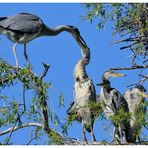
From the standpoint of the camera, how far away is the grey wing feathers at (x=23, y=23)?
22.5ft

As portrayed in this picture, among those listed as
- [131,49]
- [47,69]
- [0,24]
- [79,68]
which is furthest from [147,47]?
[47,69]

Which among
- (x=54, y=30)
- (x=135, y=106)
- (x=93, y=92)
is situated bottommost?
(x=135, y=106)

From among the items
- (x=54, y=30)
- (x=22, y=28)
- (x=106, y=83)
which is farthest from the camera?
(x=54, y=30)

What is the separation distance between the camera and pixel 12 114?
5816 mm

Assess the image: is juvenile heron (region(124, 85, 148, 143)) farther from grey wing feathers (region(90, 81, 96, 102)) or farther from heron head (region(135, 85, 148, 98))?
grey wing feathers (region(90, 81, 96, 102))

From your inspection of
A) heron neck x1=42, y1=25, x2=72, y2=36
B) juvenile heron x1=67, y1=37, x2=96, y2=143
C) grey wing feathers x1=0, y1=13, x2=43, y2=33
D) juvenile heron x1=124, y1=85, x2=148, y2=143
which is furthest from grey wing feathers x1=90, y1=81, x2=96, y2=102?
heron neck x1=42, y1=25, x2=72, y2=36

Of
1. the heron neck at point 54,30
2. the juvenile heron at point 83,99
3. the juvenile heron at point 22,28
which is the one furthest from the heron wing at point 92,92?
the heron neck at point 54,30

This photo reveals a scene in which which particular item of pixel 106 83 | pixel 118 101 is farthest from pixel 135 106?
pixel 106 83

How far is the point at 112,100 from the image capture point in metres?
6.78

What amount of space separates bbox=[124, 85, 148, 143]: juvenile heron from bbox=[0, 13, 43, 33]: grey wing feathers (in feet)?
2.80

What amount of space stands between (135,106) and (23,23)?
1040mm

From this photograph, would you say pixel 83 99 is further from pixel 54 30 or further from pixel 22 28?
pixel 54 30

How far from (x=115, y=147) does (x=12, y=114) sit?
657 millimetres

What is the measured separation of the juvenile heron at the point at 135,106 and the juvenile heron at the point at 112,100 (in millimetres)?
51
